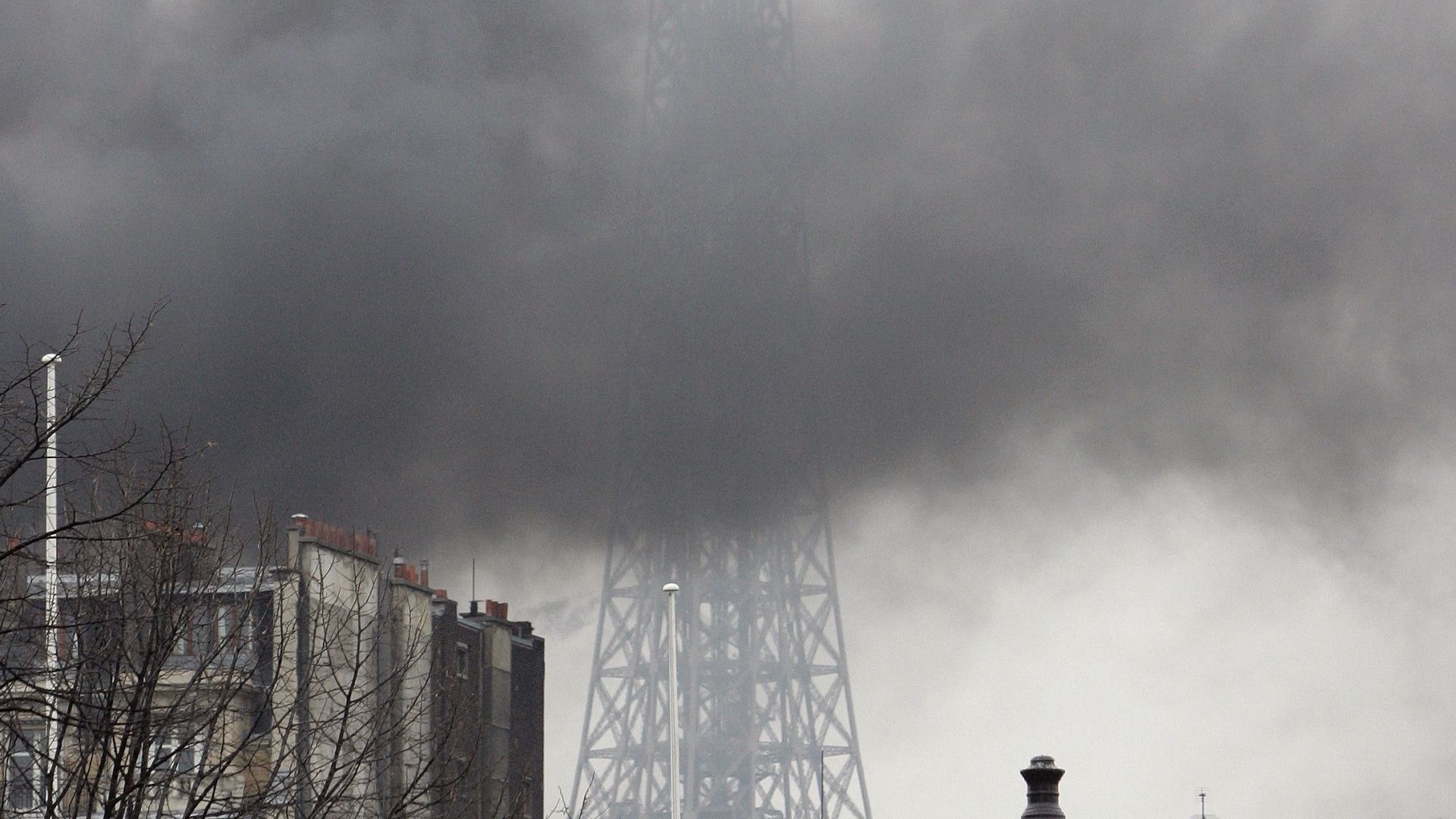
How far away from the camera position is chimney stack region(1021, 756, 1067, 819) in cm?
1984

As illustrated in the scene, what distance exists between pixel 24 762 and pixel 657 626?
45.6m

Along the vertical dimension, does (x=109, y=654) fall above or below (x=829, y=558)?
below

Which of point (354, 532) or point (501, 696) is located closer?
point (354, 532)

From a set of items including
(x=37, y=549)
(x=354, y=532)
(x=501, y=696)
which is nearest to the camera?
(x=37, y=549)

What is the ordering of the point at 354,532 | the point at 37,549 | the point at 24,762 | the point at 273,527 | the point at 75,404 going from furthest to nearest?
the point at 354,532 → the point at 24,762 → the point at 37,549 → the point at 273,527 → the point at 75,404

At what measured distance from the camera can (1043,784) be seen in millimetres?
19969

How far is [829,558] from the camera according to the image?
93125 mm

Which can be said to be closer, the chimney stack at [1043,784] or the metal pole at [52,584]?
the metal pole at [52,584]

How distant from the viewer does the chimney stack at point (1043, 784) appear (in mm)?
19844

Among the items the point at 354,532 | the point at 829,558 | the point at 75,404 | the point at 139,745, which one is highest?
the point at 829,558

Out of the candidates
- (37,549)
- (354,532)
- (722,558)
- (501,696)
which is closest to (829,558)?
(722,558)

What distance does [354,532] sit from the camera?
2073 inches

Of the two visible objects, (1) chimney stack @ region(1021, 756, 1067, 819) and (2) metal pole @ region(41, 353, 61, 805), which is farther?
(1) chimney stack @ region(1021, 756, 1067, 819)

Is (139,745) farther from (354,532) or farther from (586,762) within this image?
(586,762)
